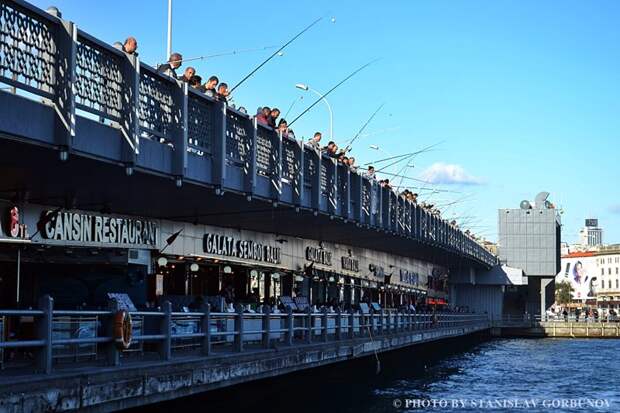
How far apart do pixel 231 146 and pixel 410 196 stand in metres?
24.3

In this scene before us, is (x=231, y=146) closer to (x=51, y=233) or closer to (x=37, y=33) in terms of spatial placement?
(x=51, y=233)

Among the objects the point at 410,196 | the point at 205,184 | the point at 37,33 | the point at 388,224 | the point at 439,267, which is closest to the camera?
the point at 37,33

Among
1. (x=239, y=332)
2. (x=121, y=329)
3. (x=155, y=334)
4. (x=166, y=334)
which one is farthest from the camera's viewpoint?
(x=239, y=332)

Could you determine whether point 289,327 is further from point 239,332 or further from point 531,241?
point 531,241

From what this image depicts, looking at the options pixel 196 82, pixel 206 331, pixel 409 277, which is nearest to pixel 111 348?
pixel 206 331

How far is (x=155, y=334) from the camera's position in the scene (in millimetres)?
16719

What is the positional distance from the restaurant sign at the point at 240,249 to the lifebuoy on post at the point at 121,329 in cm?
1687

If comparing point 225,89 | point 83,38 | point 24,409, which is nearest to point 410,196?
point 225,89

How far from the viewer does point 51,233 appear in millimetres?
22812

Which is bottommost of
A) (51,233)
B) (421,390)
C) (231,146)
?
(421,390)

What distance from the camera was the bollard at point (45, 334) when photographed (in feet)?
40.8

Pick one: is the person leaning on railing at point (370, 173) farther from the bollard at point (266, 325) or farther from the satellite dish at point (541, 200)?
the satellite dish at point (541, 200)

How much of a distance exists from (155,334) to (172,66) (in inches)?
231

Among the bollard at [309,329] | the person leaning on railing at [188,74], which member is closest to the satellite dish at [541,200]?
the bollard at [309,329]
